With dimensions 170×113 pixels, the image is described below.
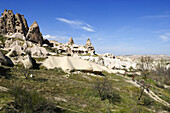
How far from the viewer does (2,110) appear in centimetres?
527

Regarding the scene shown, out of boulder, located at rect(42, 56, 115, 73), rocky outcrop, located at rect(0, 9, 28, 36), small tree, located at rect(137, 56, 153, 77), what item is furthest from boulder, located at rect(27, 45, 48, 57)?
small tree, located at rect(137, 56, 153, 77)

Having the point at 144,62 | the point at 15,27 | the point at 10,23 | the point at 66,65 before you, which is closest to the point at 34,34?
the point at 15,27

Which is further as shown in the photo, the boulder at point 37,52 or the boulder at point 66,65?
the boulder at point 37,52

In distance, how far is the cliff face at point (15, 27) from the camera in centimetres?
7369

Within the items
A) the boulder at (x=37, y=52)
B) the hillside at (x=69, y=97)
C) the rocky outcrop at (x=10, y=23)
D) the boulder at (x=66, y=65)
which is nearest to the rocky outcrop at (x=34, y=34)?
the rocky outcrop at (x=10, y=23)

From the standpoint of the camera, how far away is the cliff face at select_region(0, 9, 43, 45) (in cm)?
7369

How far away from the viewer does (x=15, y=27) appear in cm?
7694

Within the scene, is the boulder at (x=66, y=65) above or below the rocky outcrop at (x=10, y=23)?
below

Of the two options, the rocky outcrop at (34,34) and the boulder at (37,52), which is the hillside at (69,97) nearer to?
the boulder at (37,52)

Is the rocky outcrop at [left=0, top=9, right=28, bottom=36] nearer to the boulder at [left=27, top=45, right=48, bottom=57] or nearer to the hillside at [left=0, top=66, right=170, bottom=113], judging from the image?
the boulder at [left=27, top=45, right=48, bottom=57]

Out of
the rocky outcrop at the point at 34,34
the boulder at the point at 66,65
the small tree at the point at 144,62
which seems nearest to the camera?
the boulder at the point at 66,65

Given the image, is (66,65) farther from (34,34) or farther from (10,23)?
(10,23)

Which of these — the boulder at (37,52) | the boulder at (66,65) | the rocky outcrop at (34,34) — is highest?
the rocky outcrop at (34,34)

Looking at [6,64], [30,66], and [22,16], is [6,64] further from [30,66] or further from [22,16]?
[22,16]
